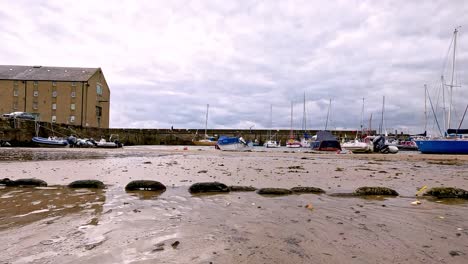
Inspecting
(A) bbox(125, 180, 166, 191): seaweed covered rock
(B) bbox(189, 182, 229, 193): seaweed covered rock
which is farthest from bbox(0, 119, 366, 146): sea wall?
(B) bbox(189, 182, 229, 193): seaweed covered rock

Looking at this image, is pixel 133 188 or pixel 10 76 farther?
pixel 10 76

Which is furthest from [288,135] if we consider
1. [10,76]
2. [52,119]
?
[10,76]

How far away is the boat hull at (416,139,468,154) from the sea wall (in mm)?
51853

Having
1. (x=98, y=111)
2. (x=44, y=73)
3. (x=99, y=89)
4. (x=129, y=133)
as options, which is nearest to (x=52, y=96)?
(x=44, y=73)

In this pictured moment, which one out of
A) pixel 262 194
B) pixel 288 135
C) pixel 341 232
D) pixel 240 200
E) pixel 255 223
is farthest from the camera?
pixel 288 135

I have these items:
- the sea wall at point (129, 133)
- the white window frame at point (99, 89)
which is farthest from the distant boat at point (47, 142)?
the white window frame at point (99, 89)

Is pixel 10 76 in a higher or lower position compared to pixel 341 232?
higher

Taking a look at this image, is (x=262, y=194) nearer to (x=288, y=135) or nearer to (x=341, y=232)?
(x=341, y=232)

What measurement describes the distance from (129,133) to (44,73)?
24271 mm

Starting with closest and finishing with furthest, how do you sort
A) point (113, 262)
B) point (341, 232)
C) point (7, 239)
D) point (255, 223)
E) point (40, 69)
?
1. point (113, 262)
2. point (7, 239)
3. point (341, 232)
4. point (255, 223)
5. point (40, 69)

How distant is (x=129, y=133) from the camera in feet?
275

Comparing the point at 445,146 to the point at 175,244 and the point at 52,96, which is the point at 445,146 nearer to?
the point at 175,244

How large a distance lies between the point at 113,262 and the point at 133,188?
478 cm

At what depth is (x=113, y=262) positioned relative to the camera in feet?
10.2
